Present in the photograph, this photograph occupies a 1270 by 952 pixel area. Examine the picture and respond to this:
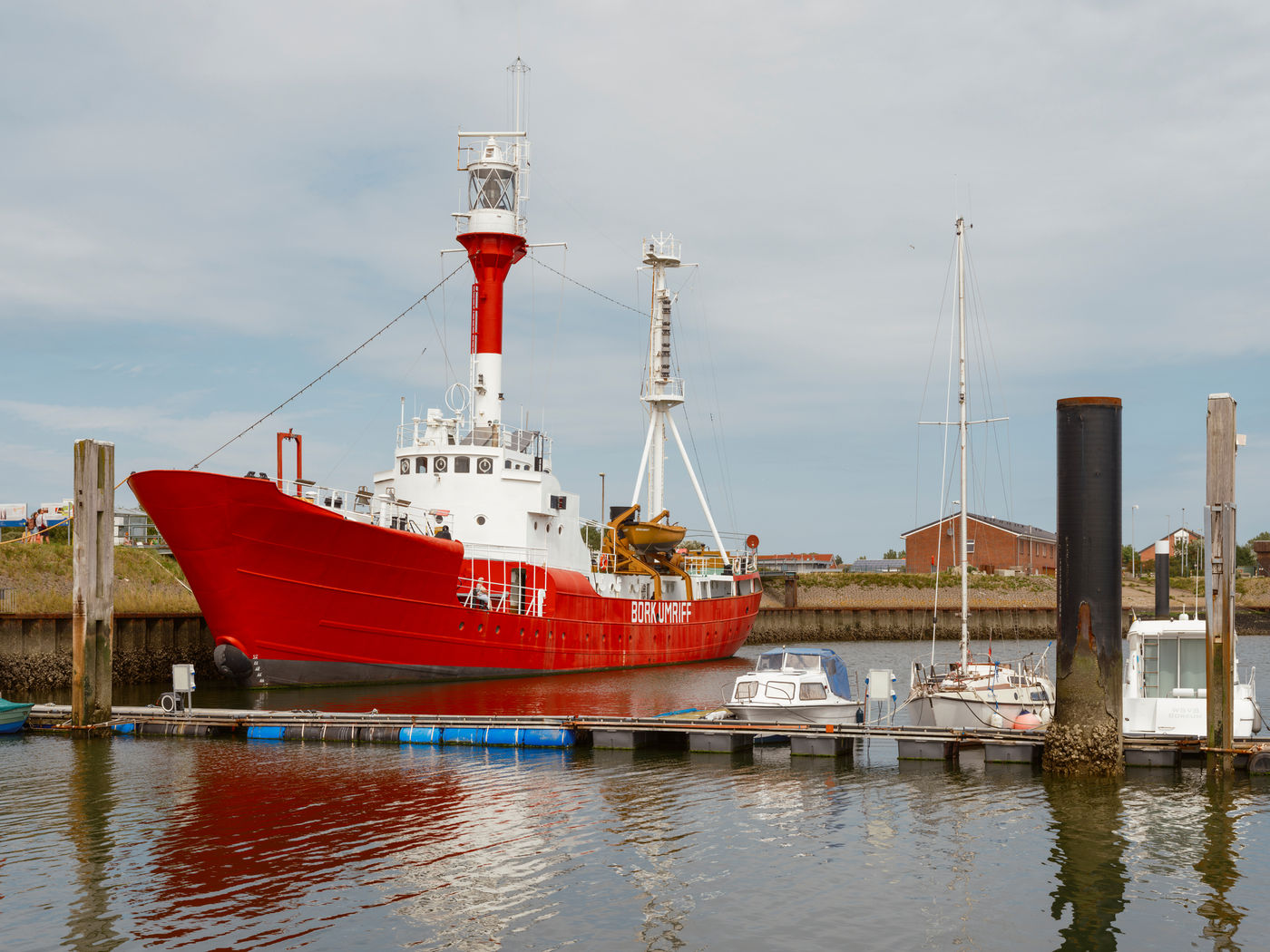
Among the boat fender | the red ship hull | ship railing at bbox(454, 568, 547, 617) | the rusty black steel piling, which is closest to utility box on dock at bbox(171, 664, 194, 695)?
the red ship hull

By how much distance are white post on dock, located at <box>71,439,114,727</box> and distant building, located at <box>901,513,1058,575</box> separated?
186ft

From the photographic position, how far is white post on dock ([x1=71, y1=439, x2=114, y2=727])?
19156 millimetres

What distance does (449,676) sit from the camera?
27766 millimetres

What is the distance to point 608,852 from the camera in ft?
40.0

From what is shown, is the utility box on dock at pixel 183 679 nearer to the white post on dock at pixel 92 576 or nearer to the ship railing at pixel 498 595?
the white post on dock at pixel 92 576

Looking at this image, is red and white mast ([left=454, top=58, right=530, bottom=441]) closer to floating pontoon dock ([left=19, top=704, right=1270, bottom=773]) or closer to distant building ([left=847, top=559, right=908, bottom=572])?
floating pontoon dock ([left=19, top=704, right=1270, bottom=773])

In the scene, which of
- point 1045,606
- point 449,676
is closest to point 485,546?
point 449,676

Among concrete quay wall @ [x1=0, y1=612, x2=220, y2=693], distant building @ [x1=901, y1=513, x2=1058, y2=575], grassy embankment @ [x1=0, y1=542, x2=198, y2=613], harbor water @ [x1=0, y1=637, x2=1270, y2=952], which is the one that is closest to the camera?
harbor water @ [x1=0, y1=637, x2=1270, y2=952]

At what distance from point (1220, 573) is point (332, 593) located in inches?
690

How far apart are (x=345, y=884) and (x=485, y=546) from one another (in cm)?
1846

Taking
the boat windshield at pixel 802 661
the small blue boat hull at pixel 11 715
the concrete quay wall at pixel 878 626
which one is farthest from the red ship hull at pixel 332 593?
the concrete quay wall at pixel 878 626

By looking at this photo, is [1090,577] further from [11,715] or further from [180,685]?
[11,715]

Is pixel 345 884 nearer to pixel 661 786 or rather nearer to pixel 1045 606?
pixel 661 786

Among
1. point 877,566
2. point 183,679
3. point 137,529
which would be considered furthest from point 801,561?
point 183,679
